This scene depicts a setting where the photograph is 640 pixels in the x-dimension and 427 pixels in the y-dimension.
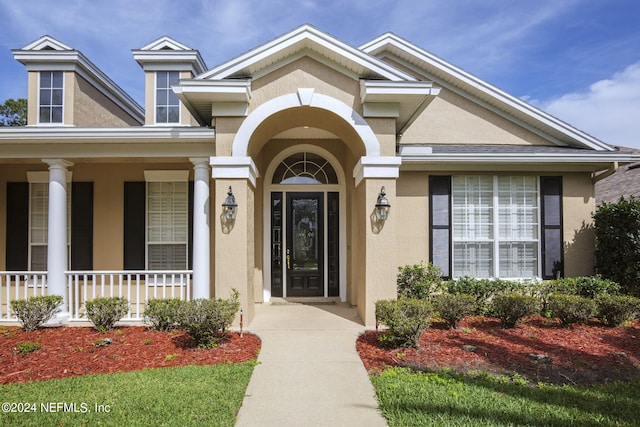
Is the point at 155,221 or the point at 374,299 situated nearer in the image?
the point at 374,299

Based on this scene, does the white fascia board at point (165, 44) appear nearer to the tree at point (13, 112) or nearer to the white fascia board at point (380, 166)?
the white fascia board at point (380, 166)

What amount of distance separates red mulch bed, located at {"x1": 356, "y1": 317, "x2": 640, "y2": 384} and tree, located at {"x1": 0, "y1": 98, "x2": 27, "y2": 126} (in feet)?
96.7

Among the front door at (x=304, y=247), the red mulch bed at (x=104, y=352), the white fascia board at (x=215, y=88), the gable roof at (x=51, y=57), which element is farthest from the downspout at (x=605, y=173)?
the gable roof at (x=51, y=57)

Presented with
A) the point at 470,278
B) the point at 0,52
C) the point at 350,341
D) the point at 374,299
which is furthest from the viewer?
the point at 0,52

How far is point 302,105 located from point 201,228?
290 cm

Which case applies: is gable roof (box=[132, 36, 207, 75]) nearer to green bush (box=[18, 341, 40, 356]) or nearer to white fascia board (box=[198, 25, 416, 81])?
white fascia board (box=[198, 25, 416, 81])

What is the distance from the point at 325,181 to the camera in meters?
9.57

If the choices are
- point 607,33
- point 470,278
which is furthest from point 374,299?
point 607,33

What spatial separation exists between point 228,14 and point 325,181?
183 inches

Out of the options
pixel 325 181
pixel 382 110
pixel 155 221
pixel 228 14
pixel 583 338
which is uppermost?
pixel 228 14

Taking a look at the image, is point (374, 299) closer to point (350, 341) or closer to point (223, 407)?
point (350, 341)

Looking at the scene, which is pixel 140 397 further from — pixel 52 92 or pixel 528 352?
pixel 52 92

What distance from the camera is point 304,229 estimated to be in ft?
31.1

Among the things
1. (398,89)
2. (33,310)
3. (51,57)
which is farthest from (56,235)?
(398,89)
